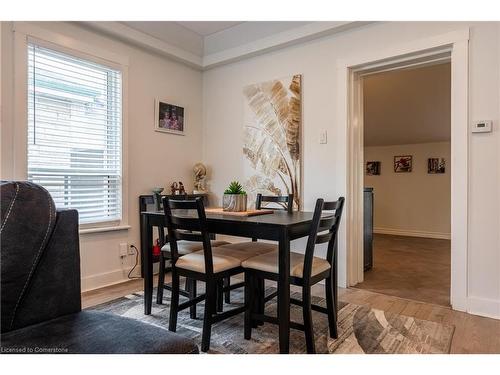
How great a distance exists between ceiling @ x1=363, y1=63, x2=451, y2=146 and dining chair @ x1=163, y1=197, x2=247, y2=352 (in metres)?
3.12

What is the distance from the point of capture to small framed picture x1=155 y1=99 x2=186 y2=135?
3.60 m

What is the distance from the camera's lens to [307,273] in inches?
71.4

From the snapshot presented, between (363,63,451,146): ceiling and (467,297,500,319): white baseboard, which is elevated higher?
(363,63,451,146): ceiling

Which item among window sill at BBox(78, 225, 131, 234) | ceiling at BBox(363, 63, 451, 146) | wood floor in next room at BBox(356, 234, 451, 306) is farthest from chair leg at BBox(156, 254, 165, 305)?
ceiling at BBox(363, 63, 451, 146)

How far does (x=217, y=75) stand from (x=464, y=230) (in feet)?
9.80

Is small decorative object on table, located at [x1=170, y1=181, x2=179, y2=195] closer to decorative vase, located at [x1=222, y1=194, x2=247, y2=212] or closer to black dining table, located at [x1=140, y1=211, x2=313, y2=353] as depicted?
decorative vase, located at [x1=222, y1=194, x2=247, y2=212]

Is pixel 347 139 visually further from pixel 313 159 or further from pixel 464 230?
pixel 464 230

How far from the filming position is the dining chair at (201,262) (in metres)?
1.91

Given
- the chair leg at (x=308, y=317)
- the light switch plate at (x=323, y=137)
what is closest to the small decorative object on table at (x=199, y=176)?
the light switch plate at (x=323, y=137)

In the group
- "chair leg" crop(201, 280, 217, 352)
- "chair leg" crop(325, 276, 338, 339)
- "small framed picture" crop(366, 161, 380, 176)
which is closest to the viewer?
"chair leg" crop(201, 280, 217, 352)

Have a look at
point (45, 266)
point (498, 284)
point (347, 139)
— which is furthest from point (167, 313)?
point (498, 284)

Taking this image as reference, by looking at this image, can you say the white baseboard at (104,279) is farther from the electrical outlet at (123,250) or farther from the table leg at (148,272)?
the table leg at (148,272)

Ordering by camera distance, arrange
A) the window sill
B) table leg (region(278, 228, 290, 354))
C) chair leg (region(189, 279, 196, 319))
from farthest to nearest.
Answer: the window sill
chair leg (region(189, 279, 196, 319))
table leg (region(278, 228, 290, 354))

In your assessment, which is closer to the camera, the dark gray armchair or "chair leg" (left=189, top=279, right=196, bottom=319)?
the dark gray armchair
